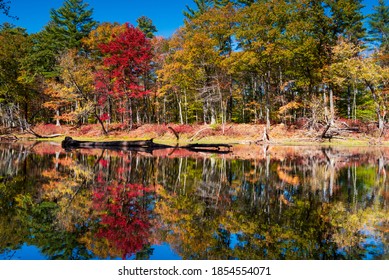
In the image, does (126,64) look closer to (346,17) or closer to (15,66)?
(15,66)

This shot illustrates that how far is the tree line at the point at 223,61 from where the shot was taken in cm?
3362

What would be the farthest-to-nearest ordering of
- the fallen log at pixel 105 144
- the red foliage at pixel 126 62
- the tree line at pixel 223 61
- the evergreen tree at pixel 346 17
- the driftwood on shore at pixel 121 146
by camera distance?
the red foliage at pixel 126 62 → the evergreen tree at pixel 346 17 → the tree line at pixel 223 61 → the fallen log at pixel 105 144 → the driftwood on shore at pixel 121 146

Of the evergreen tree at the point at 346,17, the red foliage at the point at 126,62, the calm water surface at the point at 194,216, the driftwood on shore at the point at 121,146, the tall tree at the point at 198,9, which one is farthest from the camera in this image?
the tall tree at the point at 198,9

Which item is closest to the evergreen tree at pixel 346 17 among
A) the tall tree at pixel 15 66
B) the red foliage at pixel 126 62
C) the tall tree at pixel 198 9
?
the tall tree at pixel 198 9

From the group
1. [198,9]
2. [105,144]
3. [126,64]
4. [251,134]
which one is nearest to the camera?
[105,144]

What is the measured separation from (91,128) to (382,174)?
120 feet

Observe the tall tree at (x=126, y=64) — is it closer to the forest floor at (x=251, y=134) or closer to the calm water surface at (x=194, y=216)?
the forest floor at (x=251, y=134)

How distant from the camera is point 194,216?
7.08m

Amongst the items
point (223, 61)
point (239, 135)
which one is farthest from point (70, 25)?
point (239, 135)

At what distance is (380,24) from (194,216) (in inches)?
1997

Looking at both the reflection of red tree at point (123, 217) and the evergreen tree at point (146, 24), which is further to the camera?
the evergreen tree at point (146, 24)

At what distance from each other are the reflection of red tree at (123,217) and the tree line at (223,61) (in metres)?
25.3

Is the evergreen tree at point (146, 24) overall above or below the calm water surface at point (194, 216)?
above
